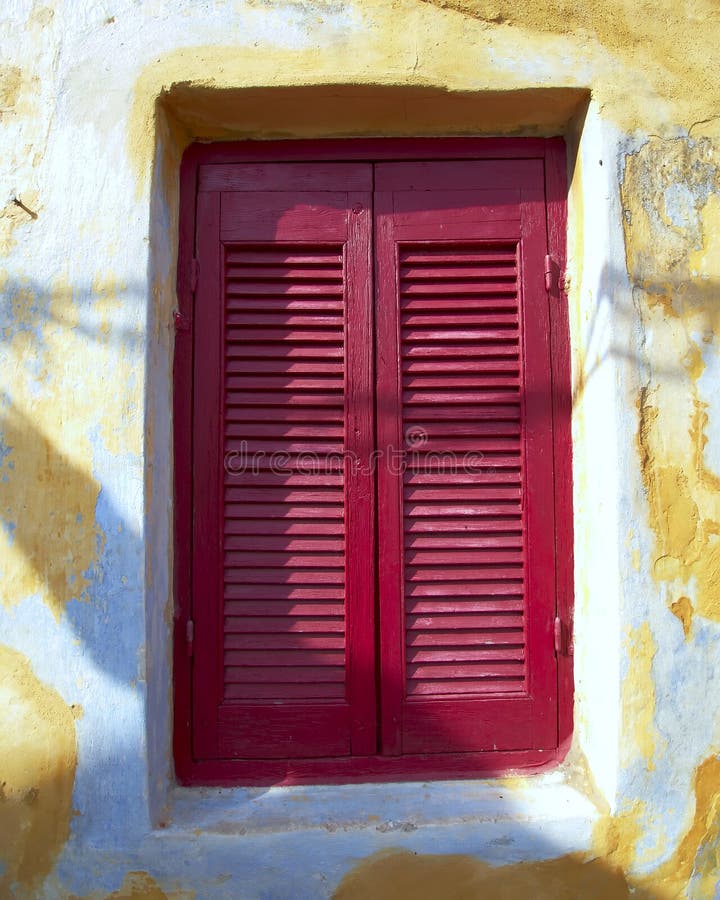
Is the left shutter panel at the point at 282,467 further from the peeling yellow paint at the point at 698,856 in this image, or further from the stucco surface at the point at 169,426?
the peeling yellow paint at the point at 698,856

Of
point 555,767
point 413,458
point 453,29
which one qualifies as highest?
point 453,29

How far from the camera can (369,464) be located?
2270 millimetres

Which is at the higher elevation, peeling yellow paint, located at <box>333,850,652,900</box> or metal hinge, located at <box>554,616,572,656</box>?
metal hinge, located at <box>554,616,572,656</box>

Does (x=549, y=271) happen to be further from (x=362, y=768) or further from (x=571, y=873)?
(x=571, y=873)

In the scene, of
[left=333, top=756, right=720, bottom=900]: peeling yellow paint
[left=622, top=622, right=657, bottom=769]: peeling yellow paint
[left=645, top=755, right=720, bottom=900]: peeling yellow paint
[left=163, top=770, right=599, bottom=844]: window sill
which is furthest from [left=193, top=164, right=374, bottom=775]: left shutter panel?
[left=645, top=755, right=720, bottom=900]: peeling yellow paint

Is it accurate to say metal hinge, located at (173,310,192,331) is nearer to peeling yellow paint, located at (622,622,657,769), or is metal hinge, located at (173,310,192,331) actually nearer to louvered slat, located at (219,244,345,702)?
louvered slat, located at (219,244,345,702)

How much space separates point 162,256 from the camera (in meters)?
2.23

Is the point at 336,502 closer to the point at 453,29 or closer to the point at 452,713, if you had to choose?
the point at 452,713

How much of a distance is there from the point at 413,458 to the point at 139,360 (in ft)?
3.01

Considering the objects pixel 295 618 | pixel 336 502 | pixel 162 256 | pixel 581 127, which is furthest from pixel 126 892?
pixel 581 127

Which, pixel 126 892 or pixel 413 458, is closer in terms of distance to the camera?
pixel 126 892

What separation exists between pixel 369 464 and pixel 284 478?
284 millimetres

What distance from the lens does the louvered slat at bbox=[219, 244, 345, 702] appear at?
7.34 ft

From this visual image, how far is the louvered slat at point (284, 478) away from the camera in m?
2.24
